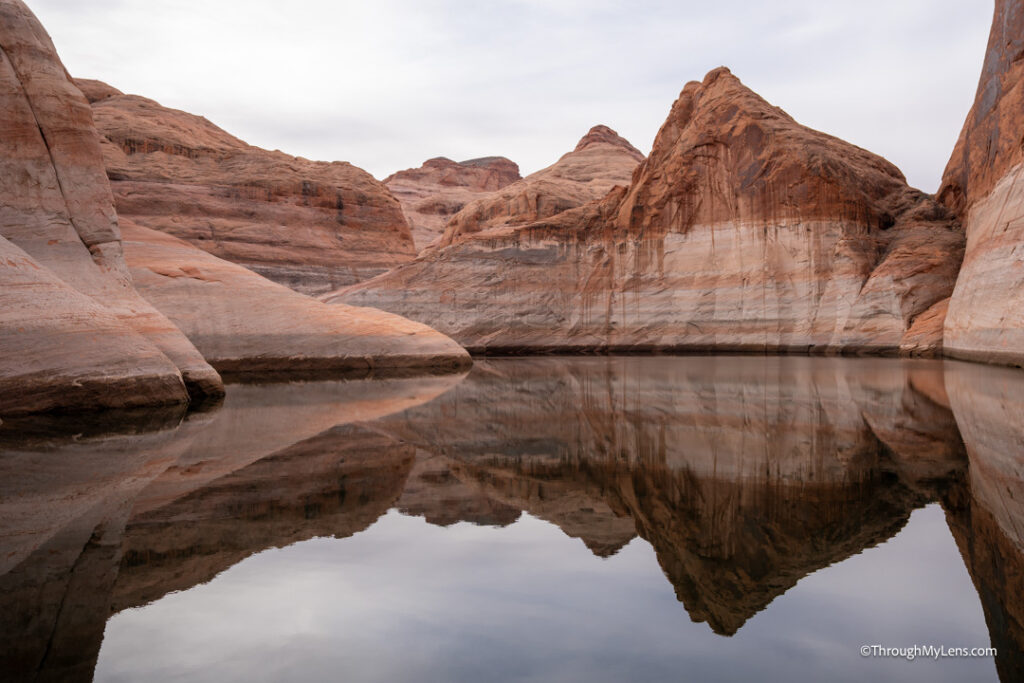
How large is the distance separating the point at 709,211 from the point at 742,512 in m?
30.0

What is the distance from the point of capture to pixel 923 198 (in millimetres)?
30219

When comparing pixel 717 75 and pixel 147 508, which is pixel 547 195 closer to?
pixel 717 75

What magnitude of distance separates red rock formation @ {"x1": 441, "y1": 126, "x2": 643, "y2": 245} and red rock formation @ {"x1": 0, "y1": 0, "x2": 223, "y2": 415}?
1243 inches

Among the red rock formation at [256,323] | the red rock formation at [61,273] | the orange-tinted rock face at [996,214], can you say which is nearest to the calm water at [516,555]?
the red rock formation at [61,273]

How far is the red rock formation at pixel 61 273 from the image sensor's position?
8.73 m

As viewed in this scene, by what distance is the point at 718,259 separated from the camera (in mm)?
31312

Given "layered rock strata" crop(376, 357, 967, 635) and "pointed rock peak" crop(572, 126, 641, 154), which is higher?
"pointed rock peak" crop(572, 126, 641, 154)

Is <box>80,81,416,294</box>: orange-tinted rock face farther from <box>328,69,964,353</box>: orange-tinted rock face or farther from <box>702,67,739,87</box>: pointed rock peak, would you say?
<box>702,67,739,87</box>: pointed rock peak

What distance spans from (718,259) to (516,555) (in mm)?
29703

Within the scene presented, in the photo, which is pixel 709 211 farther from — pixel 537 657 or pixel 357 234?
pixel 537 657

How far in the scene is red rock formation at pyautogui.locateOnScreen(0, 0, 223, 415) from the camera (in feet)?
28.7

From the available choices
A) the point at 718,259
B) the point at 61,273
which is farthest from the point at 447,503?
the point at 718,259

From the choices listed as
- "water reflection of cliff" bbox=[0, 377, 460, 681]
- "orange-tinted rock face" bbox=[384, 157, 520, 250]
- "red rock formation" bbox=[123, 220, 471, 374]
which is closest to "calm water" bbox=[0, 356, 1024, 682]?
"water reflection of cliff" bbox=[0, 377, 460, 681]

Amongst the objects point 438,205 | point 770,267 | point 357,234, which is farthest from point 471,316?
point 438,205
